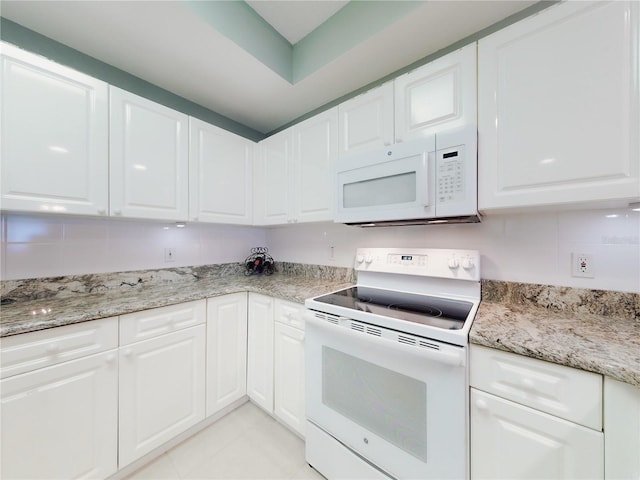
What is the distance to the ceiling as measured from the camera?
1.20 metres

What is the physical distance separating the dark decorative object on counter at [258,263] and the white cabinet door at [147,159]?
0.79 m

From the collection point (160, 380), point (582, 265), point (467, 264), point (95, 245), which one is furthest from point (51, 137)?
point (582, 265)

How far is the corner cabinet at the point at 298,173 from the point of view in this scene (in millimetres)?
1625

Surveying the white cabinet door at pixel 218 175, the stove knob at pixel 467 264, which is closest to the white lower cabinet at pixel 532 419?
the stove knob at pixel 467 264

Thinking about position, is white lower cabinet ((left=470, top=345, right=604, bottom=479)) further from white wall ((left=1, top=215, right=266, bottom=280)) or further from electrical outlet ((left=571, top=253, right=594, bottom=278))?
white wall ((left=1, top=215, right=266, bottom=280))

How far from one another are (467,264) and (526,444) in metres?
0.73

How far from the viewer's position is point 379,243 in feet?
5.66

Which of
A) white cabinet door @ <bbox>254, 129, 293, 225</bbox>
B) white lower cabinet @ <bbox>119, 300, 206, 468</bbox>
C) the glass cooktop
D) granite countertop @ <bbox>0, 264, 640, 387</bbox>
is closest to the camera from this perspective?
granite countertop @ <bbox>0, 264, 640, 387</bbox>

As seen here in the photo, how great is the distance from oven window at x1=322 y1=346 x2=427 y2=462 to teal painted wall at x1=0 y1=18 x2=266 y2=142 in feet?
6.90

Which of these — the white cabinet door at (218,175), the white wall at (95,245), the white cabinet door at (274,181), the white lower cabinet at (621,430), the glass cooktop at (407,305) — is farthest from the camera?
the white cabinet door at (274,181)

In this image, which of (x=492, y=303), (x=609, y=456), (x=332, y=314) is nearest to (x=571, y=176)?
(x=492, y=303)

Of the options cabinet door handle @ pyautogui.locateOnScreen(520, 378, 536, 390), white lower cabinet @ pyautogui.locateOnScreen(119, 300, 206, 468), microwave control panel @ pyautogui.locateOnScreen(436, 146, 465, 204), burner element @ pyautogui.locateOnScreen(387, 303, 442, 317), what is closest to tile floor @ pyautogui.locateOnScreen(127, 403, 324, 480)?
white lower cabinet @ pyautogui.locateOnScreen(119, 300, 206, 468)

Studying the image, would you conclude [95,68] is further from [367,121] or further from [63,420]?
[63,420]

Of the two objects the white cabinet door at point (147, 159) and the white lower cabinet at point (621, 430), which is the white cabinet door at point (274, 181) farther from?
the white lower cabinet at point (621, 430)
